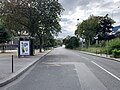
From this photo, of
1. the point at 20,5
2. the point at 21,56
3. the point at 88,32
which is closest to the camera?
the point at 21,56

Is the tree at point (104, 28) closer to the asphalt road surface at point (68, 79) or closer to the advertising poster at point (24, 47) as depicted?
the advertising poster at point (24, 47)

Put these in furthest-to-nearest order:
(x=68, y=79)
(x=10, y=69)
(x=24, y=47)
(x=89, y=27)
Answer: (x=89, y=27), (x=24, y=47), (x=10, y=69), (x=68, y=79)

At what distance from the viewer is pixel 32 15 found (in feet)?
133

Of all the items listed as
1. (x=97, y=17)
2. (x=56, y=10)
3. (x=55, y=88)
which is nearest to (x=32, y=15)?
(x=56, y=10)

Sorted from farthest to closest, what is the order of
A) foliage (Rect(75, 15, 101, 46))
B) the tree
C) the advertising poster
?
1. the tree
2. foliage (Rect(75, 15, 101, 46))
3. the advertising poster

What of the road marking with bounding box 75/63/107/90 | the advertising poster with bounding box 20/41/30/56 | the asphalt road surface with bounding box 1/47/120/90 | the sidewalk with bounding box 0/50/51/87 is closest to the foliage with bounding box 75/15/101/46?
the advertising poster with bounding box 20/41/30/56

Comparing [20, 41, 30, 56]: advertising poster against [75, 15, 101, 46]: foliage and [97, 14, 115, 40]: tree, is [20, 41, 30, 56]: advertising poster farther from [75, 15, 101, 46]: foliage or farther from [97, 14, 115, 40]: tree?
[97, 14, 115, 40]: tree

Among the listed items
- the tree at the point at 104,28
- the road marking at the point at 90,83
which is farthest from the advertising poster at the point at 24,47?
the tree at the point at 104,28

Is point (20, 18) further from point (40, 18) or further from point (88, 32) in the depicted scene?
point (88, 32)

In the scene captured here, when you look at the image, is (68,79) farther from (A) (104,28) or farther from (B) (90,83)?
(A) (104,28)

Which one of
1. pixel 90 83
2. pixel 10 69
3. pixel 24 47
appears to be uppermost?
pixel 24 47

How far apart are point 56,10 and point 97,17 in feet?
187

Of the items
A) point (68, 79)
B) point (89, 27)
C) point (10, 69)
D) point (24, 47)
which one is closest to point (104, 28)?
point (89, 27)

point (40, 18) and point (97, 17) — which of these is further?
point (97, 17)
